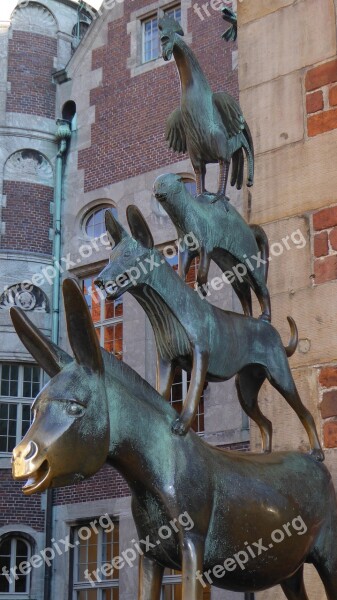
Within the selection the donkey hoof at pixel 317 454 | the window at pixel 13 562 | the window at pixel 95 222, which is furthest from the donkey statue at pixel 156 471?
the window at pixel 95 222

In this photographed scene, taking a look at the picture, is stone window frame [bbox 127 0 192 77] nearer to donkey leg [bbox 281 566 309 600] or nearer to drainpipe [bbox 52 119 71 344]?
drainpipe [bbox 52 119 71 344]

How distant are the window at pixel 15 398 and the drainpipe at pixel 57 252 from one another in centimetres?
82

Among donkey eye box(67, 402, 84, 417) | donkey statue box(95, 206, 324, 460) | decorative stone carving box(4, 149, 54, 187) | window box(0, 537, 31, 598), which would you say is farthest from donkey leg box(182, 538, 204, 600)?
decorative stone carving box(4, 149, 54, 187)

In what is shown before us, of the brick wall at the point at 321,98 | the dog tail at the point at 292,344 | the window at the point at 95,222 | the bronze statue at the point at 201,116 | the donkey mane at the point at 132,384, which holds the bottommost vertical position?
the donkey mane at the point at 132,384

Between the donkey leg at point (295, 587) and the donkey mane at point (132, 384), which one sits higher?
the donkey mane at point (132, 384)

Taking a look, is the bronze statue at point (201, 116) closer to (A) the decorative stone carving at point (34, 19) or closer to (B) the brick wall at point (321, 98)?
(B) the brick wall at point (321, 98)

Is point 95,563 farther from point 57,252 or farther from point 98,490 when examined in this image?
point 57,252

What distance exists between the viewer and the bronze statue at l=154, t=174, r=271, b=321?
254 cm

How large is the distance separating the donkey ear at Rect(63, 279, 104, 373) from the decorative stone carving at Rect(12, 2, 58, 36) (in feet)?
59.6

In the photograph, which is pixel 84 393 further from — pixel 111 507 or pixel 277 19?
pixel 111 507

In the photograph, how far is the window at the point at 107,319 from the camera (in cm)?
1719

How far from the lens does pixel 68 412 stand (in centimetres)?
204

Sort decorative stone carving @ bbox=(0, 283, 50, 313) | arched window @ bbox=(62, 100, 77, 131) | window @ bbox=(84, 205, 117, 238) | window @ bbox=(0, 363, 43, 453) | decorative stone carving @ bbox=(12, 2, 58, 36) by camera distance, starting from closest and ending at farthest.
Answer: window @ bbox=(0, 363, 43, 453), decorative stone carving @ bbox=(0, 283, 50, 313), window @ bbox=(84, 205, 117, 238), arched window @ bbox=(62, 100, 77, 131), decorative stone carving @ bbox=(12, 2, 58, 36)

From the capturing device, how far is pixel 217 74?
1658 centimetres
